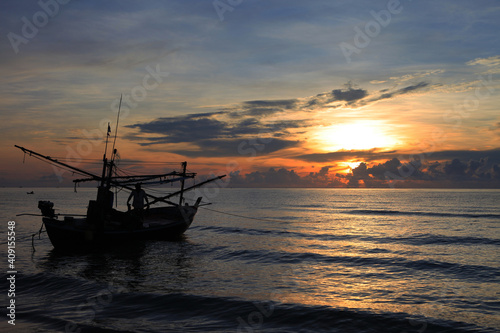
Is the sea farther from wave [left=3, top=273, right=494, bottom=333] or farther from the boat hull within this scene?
the boat hull

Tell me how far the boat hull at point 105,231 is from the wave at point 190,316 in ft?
30.6

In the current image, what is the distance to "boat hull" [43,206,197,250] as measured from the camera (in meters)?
24.7

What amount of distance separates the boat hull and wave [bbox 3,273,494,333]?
30.6 feet

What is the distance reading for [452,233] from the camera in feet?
132

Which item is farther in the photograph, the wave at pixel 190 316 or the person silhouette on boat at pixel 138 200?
the person silhouette on boat at pixel 138 200

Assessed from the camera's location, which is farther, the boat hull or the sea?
the boat hull

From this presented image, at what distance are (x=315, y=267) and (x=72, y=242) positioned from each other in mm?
16564

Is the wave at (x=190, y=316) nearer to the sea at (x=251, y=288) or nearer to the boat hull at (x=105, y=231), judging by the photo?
the sea at (x=251, y=288)

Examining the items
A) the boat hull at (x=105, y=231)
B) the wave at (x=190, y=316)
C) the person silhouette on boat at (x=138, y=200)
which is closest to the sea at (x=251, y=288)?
the wave at (x=190, y=316)

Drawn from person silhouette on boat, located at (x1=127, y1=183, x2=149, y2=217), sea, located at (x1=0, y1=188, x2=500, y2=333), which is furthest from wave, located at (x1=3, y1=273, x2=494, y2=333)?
person silhouette on boat, located at (x1=127, y1=183, x2=149, y2=217)

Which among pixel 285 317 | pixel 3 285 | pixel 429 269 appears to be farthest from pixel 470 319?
pixel 3 285

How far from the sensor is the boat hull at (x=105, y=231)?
2466cm

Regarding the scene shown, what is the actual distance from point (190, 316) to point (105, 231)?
15.1m

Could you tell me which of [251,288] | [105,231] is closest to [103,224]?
[105,231]
